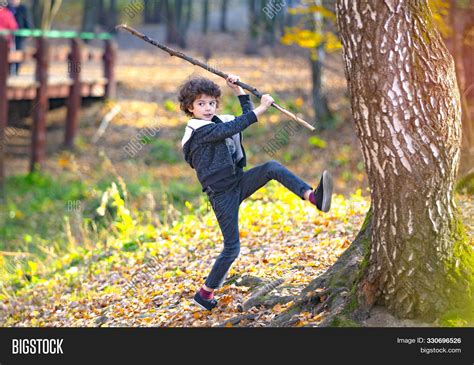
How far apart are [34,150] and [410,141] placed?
15.4m

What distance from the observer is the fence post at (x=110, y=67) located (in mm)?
23688

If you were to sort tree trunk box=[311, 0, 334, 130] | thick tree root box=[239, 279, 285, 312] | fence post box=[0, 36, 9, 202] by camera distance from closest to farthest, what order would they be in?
thick tree root box=[239, 279, 285, 312], fence post box=[0, 36, 9, 202], tree trunk box=[311, 0, 334, 130]

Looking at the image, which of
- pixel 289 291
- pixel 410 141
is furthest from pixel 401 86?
pixel 289 291

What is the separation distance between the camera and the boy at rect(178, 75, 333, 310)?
6.12 m

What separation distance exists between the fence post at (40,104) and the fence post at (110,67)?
422 centimetres

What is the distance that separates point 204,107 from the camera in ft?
20.5

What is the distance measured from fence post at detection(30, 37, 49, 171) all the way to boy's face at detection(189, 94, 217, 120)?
1357 centimetres

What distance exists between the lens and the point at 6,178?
19016mm

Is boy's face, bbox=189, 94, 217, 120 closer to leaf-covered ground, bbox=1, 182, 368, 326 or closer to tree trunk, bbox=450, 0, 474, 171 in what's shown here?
leaf-covered ground, bbox=1, 182, 368, 326

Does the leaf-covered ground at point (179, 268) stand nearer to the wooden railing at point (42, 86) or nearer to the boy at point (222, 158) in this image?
the boy at point (222, 158)

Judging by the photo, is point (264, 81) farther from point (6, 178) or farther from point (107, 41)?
point (6, 178)

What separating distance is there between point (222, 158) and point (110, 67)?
18.4 meters

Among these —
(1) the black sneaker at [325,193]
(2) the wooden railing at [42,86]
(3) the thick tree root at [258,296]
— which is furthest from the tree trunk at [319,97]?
(1) the black sneaker at [325,193]

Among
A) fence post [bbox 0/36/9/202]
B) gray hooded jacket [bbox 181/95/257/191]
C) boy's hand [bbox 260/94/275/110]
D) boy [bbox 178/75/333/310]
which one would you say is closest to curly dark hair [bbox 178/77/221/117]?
boy [bbox 178/75/333/310]
